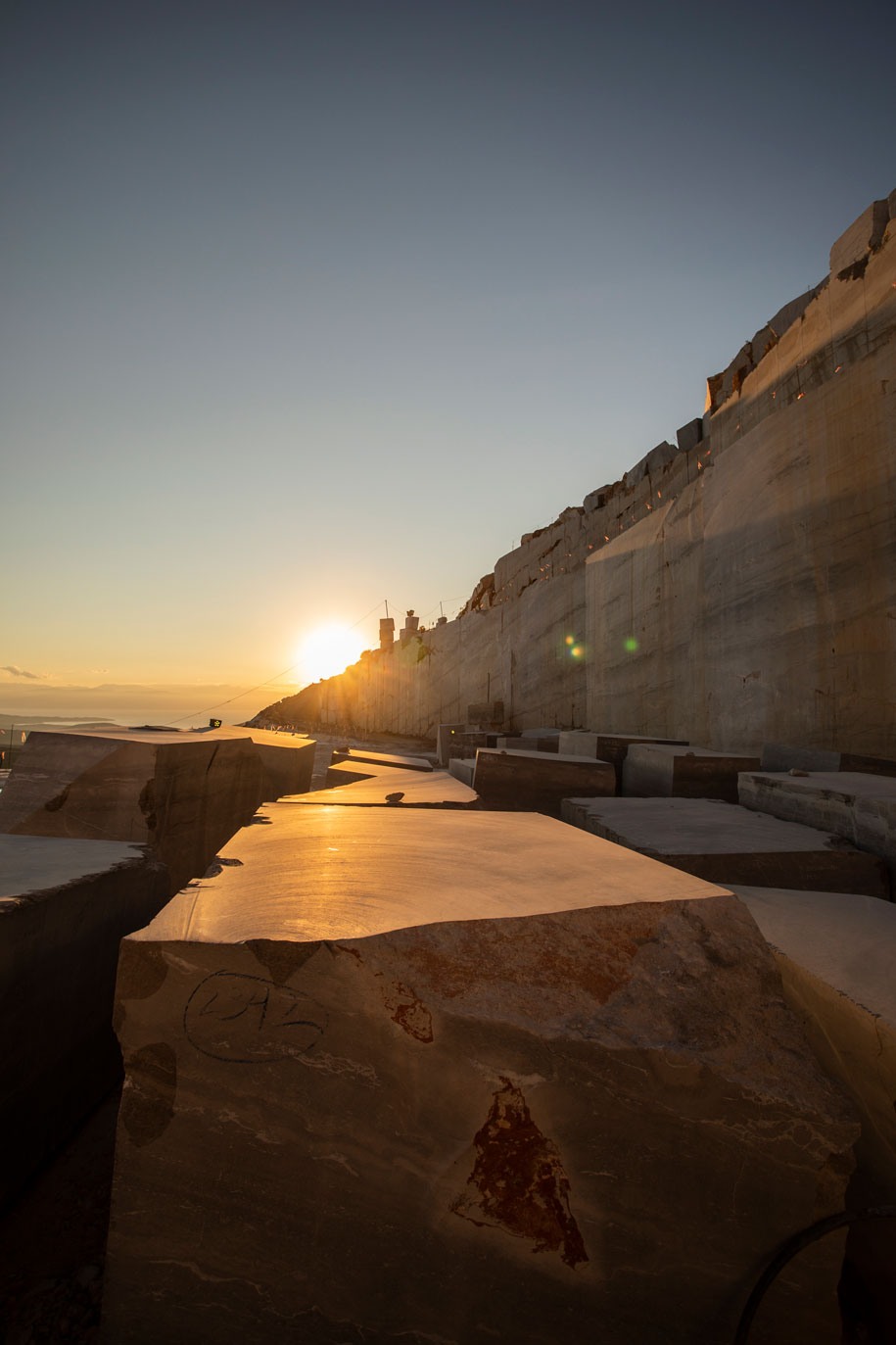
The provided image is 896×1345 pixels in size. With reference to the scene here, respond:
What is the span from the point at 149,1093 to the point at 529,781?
325cm

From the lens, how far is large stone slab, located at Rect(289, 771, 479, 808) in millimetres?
3092

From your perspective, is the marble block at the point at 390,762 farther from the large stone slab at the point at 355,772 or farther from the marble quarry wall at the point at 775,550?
the marble quarry wall at the point at 775,550

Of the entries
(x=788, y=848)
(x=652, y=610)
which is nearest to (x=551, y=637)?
(x=652, y=610)

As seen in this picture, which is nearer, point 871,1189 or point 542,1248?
point 542,1248

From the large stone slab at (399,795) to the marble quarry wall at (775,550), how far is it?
137 inches

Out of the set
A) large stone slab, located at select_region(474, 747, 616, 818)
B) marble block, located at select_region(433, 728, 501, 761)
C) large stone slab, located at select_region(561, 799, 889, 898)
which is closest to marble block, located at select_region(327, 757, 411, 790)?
large stone slab, located at select_region(474, 747, 616, 818)

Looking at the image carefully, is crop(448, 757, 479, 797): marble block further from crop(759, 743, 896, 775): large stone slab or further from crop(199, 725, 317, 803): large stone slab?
crop(759, 743, 896, 775): large stone slab

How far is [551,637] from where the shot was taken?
1360 cm

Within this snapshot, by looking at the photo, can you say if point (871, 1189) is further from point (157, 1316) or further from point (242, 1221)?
point (157, 1316)

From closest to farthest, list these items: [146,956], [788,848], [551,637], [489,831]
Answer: [146,956]
[489,831]
[788,848]
[551,637]

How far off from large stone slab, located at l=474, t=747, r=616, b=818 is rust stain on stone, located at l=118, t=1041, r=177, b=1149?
3.00 metres

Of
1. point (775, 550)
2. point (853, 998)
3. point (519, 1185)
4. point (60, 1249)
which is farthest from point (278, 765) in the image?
point (775, 550)

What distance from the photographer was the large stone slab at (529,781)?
414 cm

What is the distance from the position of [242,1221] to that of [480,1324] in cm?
45
